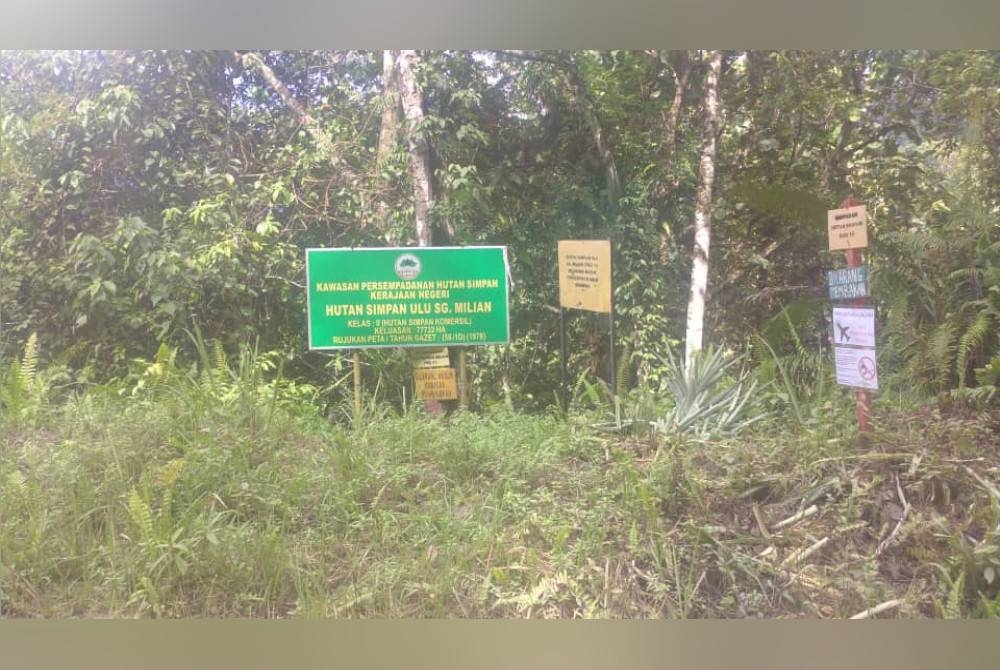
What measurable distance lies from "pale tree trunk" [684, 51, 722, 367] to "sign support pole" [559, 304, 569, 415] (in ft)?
1.75

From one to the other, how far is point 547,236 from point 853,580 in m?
1.98

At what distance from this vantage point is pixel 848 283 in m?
3.56

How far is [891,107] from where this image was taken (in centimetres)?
354

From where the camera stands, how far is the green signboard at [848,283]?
11.7 feet

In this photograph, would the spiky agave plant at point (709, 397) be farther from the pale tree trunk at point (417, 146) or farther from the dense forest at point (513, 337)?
the pale tree trunk at point (417, 146)

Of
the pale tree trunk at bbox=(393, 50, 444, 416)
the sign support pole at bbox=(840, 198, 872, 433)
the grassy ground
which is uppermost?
the pale tree trunk at bbox=(393, 50, 444, 416)

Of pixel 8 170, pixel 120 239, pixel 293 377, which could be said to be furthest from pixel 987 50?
pixel 8 170

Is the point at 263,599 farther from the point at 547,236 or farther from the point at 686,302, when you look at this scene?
the point at 686,302

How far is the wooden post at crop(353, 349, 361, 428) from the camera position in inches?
141

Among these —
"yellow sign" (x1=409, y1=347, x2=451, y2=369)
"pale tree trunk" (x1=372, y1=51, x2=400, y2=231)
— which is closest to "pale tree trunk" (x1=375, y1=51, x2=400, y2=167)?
"pale tree trunk" (x1=372, y1=51, x2=400, y2=231)

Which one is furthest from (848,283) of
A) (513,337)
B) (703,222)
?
(513,337)

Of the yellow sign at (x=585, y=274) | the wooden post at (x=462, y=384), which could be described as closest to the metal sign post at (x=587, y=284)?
the yellow sign at (x=585, y=274)

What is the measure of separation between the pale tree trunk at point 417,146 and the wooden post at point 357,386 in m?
0.57

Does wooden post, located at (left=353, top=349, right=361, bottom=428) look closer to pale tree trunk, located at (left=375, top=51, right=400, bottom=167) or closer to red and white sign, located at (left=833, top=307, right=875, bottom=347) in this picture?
pale tree trunk, located at (left=375, top=51, right=400, bottom=167)
